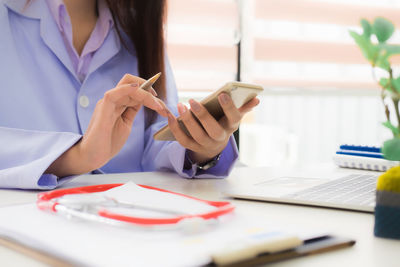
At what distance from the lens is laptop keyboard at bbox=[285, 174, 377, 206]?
0.71m

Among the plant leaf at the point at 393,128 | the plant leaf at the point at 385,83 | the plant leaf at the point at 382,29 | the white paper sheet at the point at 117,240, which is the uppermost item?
the plant leaf at the point at 382,29

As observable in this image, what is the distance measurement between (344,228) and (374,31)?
0.81 ft

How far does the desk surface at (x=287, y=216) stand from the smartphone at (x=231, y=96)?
99 millimetres

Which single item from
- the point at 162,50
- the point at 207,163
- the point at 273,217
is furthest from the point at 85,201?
the point at 162,50

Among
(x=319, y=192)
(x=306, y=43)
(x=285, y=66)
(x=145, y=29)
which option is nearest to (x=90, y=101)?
(x=145, y=29)

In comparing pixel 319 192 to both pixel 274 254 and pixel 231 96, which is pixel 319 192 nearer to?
pixel 231 96

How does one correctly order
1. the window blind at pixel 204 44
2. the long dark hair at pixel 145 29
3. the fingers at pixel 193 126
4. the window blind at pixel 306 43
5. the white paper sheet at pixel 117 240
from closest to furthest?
the white paper sheet at pixel 117 240, the fingers at pixel 193 126, the long dark hair at pixel 145 29, the window blind at pixel 204 44, the window blind at pixel 306 43

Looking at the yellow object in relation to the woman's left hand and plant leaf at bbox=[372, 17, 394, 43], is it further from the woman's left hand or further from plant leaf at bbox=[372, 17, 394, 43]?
the woman's left hand

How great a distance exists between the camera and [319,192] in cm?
77

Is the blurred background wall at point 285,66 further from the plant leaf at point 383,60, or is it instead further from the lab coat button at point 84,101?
the plant leaf at point 383,60

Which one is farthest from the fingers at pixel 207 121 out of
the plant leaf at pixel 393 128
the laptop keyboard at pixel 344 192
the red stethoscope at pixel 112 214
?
the plant leaf at pixel 393 128

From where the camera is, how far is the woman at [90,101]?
35.4 inches

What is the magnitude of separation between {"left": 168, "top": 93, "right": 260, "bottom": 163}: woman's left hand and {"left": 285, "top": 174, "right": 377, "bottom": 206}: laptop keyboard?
21cm

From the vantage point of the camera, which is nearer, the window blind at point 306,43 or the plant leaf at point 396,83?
the plant leaf at point 396,83
